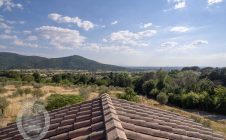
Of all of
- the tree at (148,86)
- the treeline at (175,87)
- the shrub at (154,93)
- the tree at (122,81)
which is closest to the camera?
the treeline at (175,87)

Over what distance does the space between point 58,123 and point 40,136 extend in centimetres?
62

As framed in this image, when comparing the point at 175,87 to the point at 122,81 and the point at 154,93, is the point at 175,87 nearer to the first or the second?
the point at 154,93

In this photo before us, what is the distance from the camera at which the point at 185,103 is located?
4216 centimetres

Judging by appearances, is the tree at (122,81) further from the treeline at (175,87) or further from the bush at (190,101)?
the bush at (190,101)

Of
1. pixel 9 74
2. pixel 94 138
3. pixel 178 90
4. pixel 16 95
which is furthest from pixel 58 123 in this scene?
pixel 9 74

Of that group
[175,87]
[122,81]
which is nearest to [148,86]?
[175,87]

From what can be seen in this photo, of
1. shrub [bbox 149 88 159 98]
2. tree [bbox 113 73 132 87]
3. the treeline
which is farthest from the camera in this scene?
tree [bbox 113 73 132 87]

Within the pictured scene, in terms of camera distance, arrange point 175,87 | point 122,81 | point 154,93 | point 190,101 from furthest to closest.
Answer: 1. point 122,81
2. point 175,87
3. point 154,93
4. point 190,101

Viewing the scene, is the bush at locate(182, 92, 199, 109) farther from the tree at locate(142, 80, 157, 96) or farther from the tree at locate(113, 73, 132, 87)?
the tree at locate(113, 73, 132, 87)

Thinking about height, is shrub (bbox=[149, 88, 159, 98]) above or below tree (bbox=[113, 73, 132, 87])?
below

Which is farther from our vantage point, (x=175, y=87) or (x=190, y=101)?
(x=175, y=87)

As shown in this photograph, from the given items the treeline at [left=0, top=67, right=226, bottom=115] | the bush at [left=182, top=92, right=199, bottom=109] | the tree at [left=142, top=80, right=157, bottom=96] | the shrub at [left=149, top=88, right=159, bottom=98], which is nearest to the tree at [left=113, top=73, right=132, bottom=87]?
the treeline at [left=0, top=67, right=226, bottom=115]

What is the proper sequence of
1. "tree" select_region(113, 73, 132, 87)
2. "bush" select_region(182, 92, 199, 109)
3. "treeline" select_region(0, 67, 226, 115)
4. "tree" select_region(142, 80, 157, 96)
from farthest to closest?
"tree" select_region(113, 73, 132, 87) → "tree" select_region(142, 80, 157, 96) → "bush" select_region(182, 92, 199, 109) → "treeline" select_region(0, 67, 226, 115)

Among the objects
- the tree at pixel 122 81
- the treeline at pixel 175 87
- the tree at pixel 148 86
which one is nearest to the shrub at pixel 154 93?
the treeline at pixel 175 87
